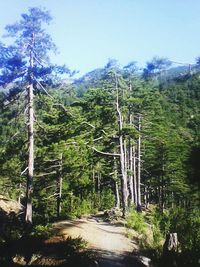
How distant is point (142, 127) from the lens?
116 feet

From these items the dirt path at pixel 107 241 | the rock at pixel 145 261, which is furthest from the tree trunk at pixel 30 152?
the rock at pixel 145 261

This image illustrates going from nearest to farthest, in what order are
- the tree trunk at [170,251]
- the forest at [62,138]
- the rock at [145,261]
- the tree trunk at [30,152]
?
the tree trunk at [170,251], the rock at [145,261], the forest at [62,138], the tree trunk at [30,152]

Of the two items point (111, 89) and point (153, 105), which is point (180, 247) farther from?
point (153, 105)

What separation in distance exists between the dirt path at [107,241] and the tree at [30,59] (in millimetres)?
3503

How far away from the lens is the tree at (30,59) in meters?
19.4

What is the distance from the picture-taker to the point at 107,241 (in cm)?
1655

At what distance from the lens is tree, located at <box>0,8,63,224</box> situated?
19.4 meters

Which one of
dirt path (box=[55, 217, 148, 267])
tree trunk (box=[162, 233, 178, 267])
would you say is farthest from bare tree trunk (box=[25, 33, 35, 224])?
tree trunk (box=[162, 233, 178, 267])

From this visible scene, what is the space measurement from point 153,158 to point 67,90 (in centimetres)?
2284

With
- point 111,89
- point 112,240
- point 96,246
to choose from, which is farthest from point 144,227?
point 111,89

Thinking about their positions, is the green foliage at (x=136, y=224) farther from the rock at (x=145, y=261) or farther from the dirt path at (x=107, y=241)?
the rock at (x=145, y=261)

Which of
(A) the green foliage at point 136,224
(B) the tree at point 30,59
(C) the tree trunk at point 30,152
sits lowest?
(A) the green foliage at point 136,224

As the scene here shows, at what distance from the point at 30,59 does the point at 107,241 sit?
10422mm

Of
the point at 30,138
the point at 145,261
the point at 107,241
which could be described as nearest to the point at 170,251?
the point at 145,261
